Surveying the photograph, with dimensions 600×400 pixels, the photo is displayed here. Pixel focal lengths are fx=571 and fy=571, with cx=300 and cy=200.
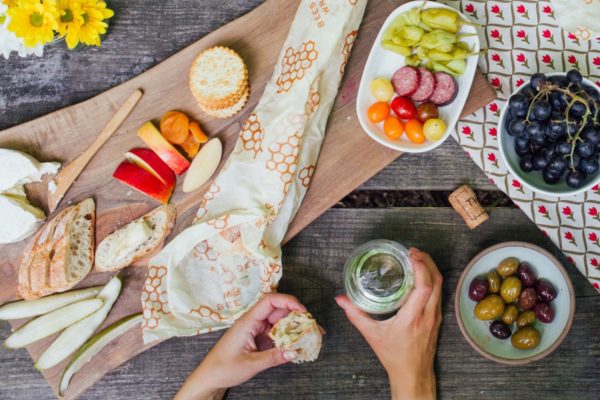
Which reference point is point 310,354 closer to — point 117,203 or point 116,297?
point 116,297

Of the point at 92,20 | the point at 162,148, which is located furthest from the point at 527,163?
the point at 92,20

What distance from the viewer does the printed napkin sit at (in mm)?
1460

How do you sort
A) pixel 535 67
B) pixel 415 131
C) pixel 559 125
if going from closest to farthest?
pixel 559 125 → pixel 415 131 → pixel 535 67

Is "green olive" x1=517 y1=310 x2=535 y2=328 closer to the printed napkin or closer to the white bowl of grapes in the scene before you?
the printed napkin

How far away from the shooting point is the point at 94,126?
153 centimetres

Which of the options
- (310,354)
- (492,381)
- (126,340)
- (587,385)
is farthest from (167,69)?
(587,385)

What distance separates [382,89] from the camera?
138cm

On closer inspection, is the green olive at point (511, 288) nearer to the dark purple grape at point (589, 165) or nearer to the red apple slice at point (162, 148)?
the dark purple grape at point (589, 165)

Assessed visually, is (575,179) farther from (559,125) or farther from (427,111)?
(427,111)

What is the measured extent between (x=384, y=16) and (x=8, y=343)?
131 centimetres

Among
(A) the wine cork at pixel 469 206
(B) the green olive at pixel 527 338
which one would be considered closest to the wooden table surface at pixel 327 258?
(A) the wine cork at pixel 469 206

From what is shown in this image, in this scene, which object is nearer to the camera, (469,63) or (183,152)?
(469,63)

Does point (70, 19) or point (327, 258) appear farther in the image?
point (327, 258)

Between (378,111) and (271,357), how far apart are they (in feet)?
2.15
